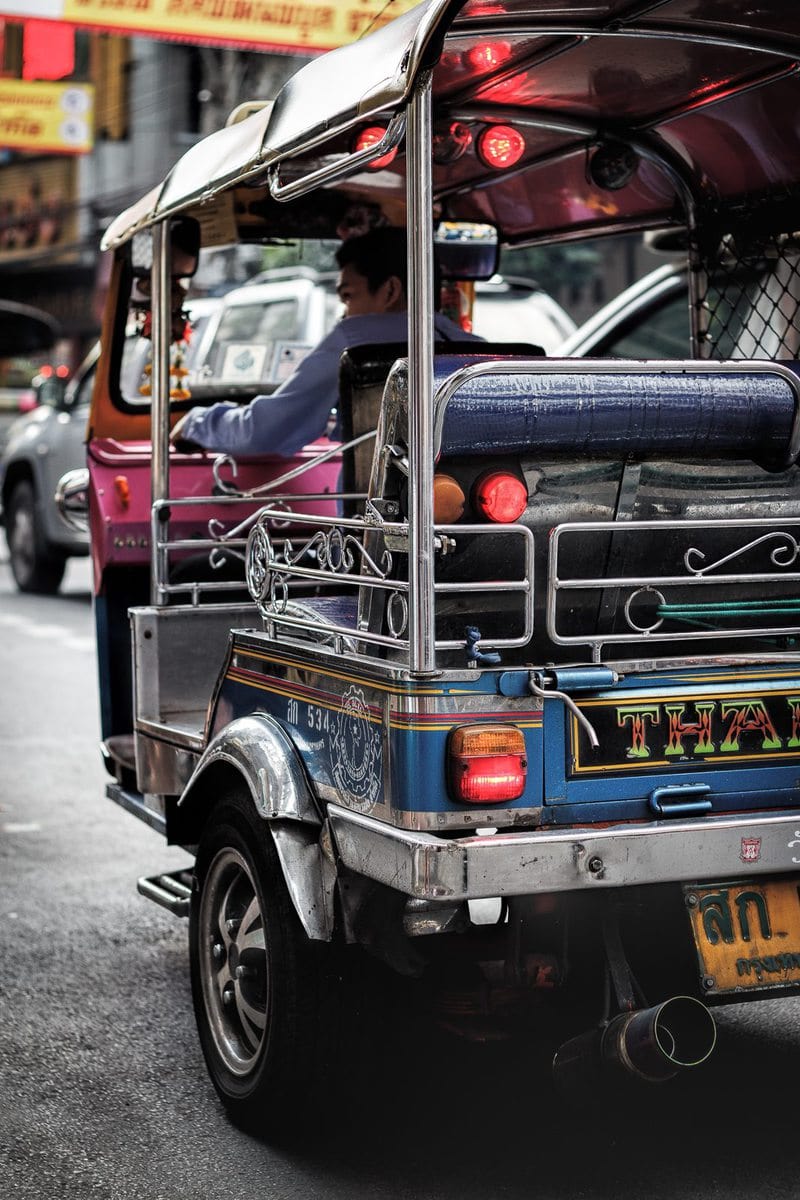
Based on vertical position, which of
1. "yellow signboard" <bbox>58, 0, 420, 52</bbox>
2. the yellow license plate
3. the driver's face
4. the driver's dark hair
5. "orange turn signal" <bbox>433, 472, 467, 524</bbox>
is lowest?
the yellow license plate

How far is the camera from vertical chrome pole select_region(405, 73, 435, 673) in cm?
333

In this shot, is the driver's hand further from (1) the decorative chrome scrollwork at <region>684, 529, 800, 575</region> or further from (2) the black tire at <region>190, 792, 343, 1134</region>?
(1) the decorative chrome scrollwork at <region>684, 529, 800, 575</region>

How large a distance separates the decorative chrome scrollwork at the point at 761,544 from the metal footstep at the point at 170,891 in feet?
5.69

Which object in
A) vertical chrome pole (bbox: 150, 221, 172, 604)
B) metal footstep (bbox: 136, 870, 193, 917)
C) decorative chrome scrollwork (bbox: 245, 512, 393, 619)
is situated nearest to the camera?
decorative chrome scrollwork (bbox: 245, 512, 393, 619)

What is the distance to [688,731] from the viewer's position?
3605 mm

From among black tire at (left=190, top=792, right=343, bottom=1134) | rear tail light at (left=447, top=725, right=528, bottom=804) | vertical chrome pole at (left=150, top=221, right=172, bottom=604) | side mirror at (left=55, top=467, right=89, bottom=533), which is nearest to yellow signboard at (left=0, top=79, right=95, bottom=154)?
side mirror at (left=55, top=467, right=89, bottom=533)

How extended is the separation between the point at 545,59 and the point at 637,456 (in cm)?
128

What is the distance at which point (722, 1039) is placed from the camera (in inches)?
181

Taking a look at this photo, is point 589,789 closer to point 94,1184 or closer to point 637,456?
point 637,456

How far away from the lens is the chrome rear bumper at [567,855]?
10.7ft

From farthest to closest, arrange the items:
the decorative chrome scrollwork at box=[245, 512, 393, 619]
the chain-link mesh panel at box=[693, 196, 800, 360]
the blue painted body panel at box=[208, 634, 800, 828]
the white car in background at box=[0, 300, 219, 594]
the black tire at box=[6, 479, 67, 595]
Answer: the black tire at box=[6, 479, 67, 595]
the white car in background at box=[0, 300, 219, 594]
the chain-link mesh panel at box=[693, 196, 800, 360]
the decorative chrome scrollwork at box=[245, 512, 393, 619]
the blue painted body panel at box=[208, 634, 800, 828]

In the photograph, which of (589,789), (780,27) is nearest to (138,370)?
(780,27)

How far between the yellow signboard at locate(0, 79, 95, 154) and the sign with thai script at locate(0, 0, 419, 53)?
8.44 meters

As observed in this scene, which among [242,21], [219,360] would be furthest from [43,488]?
[219,360]
